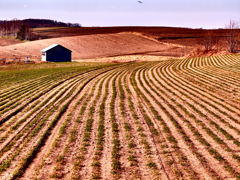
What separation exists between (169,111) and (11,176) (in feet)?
36.5

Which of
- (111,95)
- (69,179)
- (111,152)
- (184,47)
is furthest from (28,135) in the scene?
(184,47)

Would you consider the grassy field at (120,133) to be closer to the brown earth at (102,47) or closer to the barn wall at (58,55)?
the barn wall at (58,55)

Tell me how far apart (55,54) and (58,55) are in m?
0.67

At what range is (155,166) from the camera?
38.9 feet

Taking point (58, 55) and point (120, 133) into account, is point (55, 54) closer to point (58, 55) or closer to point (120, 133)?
point (58, 55)

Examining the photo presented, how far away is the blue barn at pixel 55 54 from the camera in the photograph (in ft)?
222

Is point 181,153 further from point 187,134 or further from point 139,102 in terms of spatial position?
point 139,102

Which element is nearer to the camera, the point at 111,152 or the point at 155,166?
the point at 155,166

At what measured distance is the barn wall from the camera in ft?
223

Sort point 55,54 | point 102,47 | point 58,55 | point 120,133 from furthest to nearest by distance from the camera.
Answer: point 102,47, point 58,55, point 55,54, point 120,133

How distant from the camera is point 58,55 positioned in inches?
2726

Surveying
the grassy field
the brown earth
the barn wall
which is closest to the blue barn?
the barn wall

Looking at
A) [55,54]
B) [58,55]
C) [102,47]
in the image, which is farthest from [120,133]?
[102,47]

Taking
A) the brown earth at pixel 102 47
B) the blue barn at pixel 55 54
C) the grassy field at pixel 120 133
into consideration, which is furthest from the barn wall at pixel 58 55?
the grassy field at pixel 120 133
